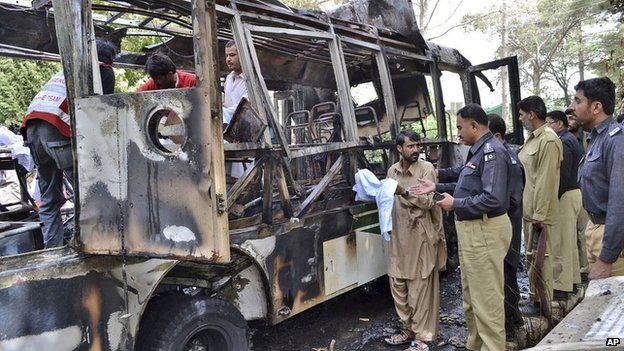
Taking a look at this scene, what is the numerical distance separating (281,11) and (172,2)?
→ 39.4 inches

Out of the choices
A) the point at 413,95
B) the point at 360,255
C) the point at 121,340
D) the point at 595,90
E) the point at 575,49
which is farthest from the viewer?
the point at 575,49

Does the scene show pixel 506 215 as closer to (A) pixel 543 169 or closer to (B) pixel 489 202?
(B) pixel 489 202

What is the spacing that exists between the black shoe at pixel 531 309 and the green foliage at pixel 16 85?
10.4m

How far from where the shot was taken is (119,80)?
10.2 meters

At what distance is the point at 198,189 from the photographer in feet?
6.82

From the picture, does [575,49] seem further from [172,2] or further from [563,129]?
[172,2]

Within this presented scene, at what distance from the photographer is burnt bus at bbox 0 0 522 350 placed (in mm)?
2105

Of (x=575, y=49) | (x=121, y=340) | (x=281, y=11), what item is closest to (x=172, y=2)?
(x=281, y=11)

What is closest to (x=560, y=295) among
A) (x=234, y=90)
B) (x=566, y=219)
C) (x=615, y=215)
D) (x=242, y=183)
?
(x=566, y=219)

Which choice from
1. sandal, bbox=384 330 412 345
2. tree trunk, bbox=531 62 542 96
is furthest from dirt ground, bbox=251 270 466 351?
tree trunk, bbox=531 62 542 96

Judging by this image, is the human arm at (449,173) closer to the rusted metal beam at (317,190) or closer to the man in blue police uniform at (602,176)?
the rusted metal beam at (317,190)

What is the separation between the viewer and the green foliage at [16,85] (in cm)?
1062

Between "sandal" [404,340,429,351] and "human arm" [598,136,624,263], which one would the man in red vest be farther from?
"human arm" [598,136,624,263]

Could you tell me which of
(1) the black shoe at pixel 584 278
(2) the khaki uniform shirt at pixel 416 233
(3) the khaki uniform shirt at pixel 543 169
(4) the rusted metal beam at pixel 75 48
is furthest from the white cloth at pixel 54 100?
(1) the black shoe at pixel 584 278
